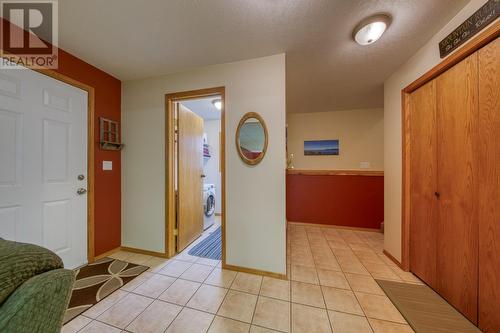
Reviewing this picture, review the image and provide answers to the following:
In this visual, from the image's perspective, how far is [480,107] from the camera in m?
1.27

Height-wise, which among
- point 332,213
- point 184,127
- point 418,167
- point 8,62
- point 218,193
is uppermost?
point 8,62

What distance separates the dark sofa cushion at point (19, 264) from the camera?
518 mm

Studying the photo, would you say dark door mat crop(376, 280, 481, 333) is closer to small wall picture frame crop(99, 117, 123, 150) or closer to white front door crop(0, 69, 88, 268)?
white front door crop(0, 69, 88, 268)

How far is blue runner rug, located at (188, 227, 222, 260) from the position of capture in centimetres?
233

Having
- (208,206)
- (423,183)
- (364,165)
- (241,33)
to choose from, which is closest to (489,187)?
(423,183)

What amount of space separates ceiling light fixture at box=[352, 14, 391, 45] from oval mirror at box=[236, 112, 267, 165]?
1.08m

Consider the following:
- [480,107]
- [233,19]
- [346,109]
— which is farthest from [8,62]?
[346,109]

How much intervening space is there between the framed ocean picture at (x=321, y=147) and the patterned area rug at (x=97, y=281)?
332 centimetres

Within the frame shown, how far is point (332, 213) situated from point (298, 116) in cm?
207

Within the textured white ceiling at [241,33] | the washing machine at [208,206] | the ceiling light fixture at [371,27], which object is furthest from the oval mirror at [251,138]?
the washing machine at [208,206]

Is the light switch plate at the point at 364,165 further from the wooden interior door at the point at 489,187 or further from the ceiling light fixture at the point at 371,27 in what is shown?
the ceiling light fixture at the point at 371,27

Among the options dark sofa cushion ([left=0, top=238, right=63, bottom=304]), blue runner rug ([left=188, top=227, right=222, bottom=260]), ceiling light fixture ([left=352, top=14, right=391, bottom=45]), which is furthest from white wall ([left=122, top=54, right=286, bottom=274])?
dark sofa cushion ([left=0, top=238, right=63, bottom=304])

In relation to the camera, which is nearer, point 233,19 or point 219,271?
point 233,19

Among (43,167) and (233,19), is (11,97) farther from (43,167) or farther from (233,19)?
(233,19)
